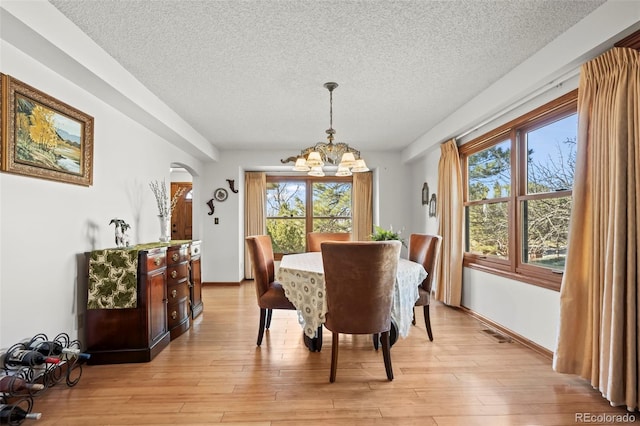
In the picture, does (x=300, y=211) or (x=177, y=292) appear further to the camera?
(x=300, y=211)

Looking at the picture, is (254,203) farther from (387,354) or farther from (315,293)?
(387,354)

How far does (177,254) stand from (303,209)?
136 inches

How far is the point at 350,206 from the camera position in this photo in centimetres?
661

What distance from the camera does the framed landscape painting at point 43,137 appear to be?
2.01m

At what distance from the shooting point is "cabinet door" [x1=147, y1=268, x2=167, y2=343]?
2750 mm

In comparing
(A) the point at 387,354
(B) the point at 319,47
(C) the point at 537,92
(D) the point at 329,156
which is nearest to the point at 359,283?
(A) the point at 387,354

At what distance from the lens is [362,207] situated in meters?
6.40

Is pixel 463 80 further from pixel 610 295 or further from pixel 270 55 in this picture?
pixel 610 295

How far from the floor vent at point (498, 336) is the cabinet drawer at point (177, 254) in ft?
10.3

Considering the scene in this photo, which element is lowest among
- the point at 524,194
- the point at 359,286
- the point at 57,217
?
the point at 359,286

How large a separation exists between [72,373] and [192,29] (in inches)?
103

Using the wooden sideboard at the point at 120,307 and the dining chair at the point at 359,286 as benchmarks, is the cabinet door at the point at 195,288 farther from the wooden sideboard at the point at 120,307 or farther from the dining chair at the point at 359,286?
the dining chair at the point at 359,286

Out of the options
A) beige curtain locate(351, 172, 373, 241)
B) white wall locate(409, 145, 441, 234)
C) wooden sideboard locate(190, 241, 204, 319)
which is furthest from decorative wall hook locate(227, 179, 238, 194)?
white wall locate(409, 145, 441, 234)
